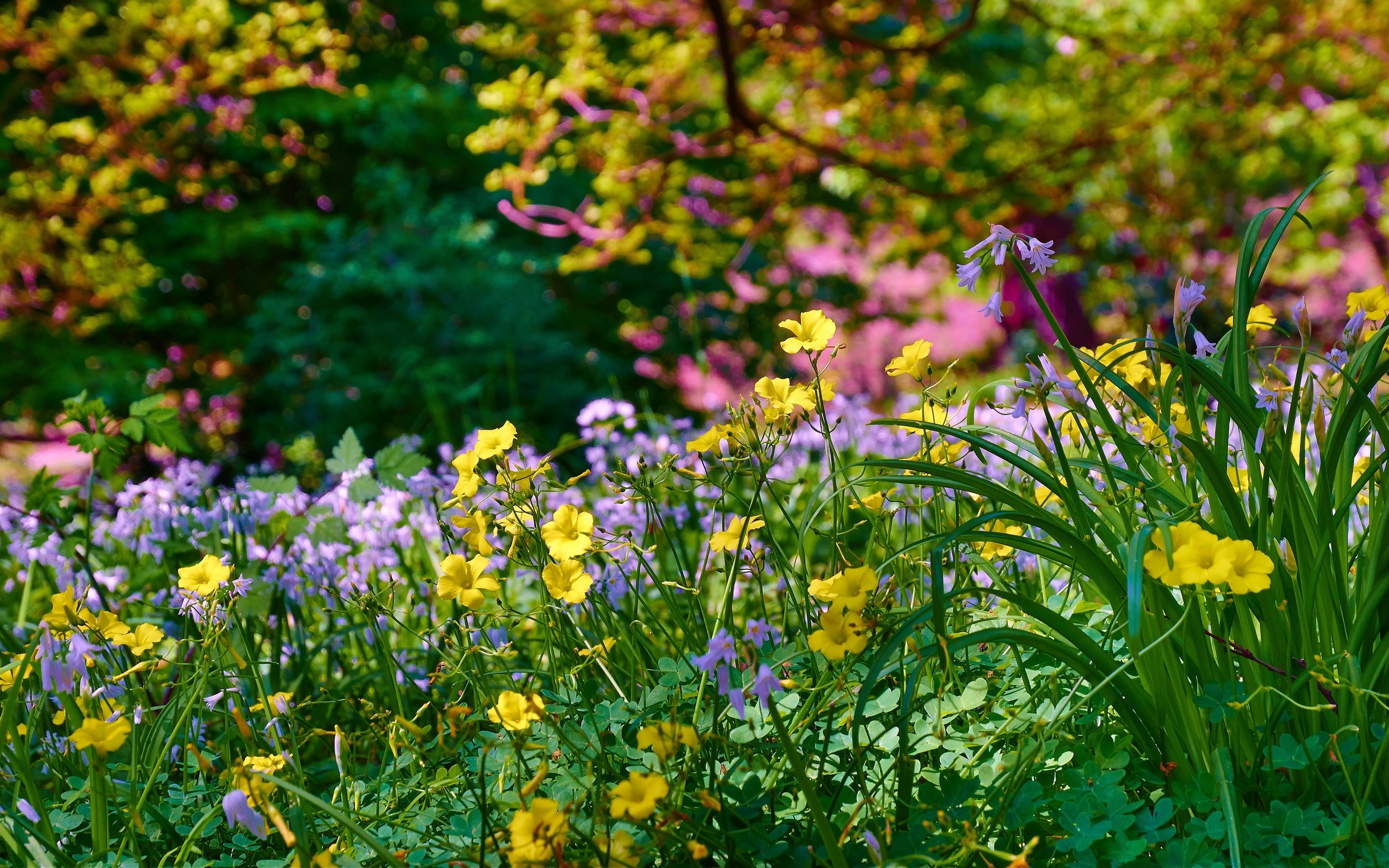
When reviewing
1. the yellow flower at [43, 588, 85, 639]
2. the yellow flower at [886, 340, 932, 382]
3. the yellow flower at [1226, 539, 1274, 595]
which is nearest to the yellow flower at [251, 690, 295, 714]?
the yellow flower at [43, 588, 85, 639]

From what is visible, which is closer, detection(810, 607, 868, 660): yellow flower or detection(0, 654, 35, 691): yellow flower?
detection(810, 607, 868, 660): yellow flower

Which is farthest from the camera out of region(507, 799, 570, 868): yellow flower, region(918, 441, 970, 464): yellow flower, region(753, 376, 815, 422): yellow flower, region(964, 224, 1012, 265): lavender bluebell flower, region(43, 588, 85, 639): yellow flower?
region(918, 441, 970, 464): yellow flower

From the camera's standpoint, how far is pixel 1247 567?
1110mm

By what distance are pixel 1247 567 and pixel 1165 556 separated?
0.30ft

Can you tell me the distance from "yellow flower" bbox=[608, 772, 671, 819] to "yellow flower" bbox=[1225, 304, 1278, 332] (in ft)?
3.48

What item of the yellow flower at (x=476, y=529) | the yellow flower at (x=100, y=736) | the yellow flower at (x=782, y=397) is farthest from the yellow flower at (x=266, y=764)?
the yellow flower at (x=782, y=397)

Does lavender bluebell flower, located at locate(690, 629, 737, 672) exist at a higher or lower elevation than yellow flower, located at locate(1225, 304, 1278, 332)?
lower

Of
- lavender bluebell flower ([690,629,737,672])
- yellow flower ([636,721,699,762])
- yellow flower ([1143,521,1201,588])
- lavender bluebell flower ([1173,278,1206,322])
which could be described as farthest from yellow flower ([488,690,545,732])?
lavender bluebell flower ([1173,278,1206,322])

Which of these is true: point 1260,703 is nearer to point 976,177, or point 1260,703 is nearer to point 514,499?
point 514,499

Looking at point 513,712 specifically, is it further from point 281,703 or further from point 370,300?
point 370,300

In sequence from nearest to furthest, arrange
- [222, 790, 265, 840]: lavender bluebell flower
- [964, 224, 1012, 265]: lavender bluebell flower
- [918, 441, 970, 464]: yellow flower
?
[222, 790, 265, 840]: lavender bluebell flower → [964, 224, 1012, 265]: lavender bluebell flower → [918, 441, 970, 464]: yellow flower

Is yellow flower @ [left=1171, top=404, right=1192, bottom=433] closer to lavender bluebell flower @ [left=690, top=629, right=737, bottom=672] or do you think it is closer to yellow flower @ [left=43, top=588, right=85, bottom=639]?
lavender bluebell flower @ [left=690, top=629, right=737, bottom=672]

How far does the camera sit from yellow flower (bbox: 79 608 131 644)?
1.41 m

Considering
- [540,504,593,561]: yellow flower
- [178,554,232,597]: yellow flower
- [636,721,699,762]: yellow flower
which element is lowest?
[178,554,232,597]: yellow flower
